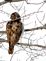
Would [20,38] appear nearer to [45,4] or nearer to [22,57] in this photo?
[22,57]

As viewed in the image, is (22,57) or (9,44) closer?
(9,44)

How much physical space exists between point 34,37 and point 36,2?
264mm

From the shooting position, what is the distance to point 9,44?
2414 mm

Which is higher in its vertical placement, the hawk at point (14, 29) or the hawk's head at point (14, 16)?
the hawk's head at point (14, 16)

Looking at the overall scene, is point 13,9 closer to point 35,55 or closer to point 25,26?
point 25,26

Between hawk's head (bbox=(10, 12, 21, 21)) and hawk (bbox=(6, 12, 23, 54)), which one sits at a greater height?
hawk's head (bbox=(10, 12, 21, 21))

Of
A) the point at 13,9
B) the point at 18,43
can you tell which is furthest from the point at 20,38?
the point at 13,9

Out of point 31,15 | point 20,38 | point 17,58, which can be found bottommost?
point 17,58

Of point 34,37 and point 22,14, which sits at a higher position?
point 22,14

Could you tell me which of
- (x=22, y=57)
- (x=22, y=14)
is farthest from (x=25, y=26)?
(x=22, y=57)

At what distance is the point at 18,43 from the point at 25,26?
0.46ft

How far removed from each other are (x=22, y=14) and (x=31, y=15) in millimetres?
68

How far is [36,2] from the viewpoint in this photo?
A: 2.48 meters

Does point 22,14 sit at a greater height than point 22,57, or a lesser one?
greater
